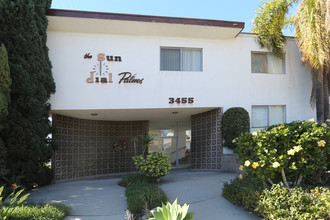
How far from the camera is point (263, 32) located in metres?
11.7

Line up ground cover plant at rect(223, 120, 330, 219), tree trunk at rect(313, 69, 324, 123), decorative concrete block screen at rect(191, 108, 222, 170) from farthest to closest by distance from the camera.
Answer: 1. decorative concrete block screen at rect(191, 108, 222, 170)
2. tree trunk at rect(313, 69, 324, 123)
3. ground cover plant at rect(223, 120, 330, 219)

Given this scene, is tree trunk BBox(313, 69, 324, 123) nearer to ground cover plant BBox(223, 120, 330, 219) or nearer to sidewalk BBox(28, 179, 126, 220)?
ground cover plant BBox(223, 120, 330, 219)

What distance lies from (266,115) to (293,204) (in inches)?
280

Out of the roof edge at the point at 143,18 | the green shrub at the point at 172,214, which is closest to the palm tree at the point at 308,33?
the roof edge at the point at 143,18

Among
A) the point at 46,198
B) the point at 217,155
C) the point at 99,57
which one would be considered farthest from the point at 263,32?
the point at 46,198

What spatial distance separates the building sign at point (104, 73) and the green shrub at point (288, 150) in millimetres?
5871

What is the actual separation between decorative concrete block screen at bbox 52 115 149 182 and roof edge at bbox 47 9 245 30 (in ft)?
14.0

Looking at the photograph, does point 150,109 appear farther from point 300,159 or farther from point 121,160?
point 300,159

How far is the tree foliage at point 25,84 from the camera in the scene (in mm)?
8430

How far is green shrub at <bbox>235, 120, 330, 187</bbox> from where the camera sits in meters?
5.92

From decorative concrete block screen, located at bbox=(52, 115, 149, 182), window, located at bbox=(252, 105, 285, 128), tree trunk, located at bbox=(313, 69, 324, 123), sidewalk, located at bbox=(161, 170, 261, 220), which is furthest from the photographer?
window, located at bbox=(252, 105, 285, 128)

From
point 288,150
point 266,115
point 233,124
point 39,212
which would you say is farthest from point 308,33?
point 39,212

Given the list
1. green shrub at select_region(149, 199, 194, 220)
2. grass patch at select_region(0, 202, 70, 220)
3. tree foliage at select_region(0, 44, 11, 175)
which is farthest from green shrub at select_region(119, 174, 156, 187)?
tree foliage at select_region(0, 44, 11, 175)

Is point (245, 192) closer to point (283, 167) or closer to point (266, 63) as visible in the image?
point (283, 167)
